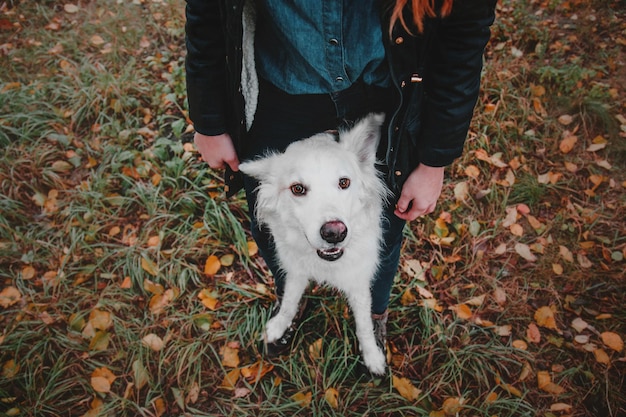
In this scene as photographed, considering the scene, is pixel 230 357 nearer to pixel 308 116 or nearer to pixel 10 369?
pixel 10 369

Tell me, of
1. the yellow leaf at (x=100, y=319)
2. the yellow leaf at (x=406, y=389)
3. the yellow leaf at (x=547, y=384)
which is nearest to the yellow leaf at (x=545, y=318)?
the yellow leaf at (x=547, y=384)

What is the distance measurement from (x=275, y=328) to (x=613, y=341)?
2.26 m

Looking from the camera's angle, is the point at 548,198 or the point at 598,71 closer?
the point at 548,198

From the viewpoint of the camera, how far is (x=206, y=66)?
1.33 metres

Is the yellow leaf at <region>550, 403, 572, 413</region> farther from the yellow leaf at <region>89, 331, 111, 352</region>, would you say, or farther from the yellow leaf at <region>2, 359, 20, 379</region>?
the yellow leaf at <region>2, 359, 20, 379</region>

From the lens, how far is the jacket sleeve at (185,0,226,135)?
124 cm

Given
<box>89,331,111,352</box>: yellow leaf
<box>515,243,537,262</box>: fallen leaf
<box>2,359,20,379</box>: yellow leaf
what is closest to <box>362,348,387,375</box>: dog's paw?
<box>515,243,537,262</box>: fallen leaf

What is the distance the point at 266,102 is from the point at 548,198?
2.86 meters

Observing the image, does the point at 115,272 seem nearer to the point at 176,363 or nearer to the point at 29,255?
the point at 29,255

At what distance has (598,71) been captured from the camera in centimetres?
380

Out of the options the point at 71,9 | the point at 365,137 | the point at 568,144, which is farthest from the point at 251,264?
the point at 71,9

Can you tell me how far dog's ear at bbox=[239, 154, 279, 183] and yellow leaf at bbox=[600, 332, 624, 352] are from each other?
97.9 inches

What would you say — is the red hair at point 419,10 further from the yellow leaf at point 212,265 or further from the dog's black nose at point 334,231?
the yellow leaf at point 212,265

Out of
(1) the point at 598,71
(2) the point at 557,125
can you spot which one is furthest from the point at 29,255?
(1) the point at 598,71
